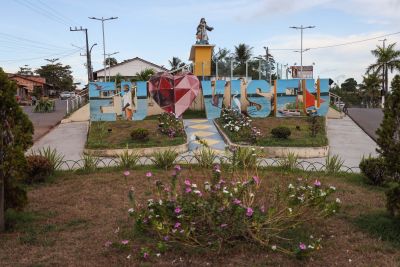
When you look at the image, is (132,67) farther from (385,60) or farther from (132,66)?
(385,60)

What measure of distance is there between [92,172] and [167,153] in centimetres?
177

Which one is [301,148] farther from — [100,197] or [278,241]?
[278,241]

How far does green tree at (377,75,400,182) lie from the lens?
534 centimetres

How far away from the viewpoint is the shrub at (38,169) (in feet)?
28.7

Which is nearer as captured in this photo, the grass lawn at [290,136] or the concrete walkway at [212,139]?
the grass lawn at [290,136]

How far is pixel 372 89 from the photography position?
2205 inches

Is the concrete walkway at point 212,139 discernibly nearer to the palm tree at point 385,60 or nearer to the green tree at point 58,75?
the palm tree at point 385,60

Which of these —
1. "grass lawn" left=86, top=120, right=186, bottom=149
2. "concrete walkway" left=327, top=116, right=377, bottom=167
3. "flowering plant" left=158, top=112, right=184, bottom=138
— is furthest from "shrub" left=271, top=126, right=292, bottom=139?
"flowering plant" left=158, top=112, right=184, bottom=138

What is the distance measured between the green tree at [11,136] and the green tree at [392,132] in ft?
14.8

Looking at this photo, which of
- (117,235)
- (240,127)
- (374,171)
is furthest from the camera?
(240,127)

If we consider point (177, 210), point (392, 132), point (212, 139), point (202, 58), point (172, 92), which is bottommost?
point (212, 139)

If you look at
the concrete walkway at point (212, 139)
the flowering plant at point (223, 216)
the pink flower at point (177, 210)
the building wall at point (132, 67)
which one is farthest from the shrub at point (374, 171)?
→ the building wall at point (132, 67)

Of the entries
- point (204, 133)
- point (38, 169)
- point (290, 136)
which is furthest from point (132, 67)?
point (38, 169)

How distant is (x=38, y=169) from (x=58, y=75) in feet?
255
